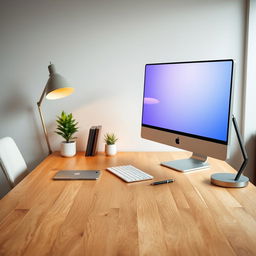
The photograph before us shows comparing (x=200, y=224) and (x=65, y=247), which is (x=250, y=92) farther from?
(x=65, y=247)

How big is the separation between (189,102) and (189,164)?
39 cm

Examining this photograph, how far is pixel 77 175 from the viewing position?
1757 mm

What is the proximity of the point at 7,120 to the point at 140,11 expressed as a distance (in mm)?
1214

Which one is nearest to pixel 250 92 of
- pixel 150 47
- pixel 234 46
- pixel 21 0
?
pixel 234 46

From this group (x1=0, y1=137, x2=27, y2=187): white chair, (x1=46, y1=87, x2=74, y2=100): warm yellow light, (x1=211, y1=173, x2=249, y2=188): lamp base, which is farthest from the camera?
(x1=46, y1=87, x2=74, y2=100): warm yellow light

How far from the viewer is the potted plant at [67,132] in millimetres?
2199

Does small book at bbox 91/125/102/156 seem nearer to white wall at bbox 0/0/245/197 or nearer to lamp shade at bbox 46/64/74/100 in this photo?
white wall at bbox 0/0/245/197

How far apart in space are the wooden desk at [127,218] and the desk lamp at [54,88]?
21.6 inches

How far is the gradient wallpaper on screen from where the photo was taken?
1.57 metres

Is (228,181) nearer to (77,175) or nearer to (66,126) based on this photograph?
(77,175)

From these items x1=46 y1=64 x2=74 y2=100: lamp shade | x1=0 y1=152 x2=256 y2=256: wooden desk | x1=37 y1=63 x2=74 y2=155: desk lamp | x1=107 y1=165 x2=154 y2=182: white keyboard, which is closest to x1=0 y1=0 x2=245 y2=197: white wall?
x1=37 y1=63 x2=74 y2=155: desk lamp

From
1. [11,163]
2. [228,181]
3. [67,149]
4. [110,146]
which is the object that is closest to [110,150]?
Result: [110,146]

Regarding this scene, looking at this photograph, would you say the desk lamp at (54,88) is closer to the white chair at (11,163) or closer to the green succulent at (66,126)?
the green succulent at (66,126)

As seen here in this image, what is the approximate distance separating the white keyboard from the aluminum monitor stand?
0.69 ft
